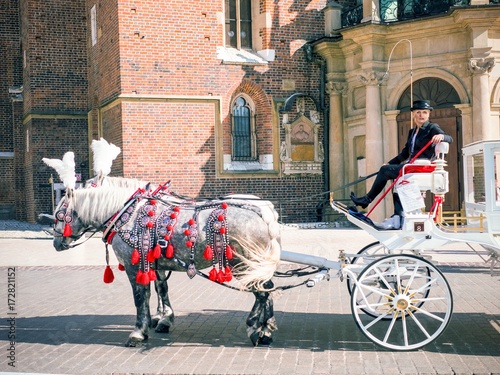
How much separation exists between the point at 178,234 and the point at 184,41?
1357 centimetres

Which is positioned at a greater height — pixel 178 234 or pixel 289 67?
pixel 289 67

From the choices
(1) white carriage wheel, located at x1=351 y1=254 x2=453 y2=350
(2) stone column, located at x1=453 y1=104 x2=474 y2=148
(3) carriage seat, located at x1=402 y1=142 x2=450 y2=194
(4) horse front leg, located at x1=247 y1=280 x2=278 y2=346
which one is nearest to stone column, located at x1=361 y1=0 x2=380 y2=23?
(2) stone column, located at x1=453 y1=104 x2=474 y2=148

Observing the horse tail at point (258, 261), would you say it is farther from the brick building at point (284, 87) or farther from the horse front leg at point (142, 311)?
the brick building at point (284, 87)

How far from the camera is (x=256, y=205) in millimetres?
7000

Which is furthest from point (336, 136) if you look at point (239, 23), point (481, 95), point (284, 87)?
point (481, 95)

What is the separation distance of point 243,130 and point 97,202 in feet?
45.4

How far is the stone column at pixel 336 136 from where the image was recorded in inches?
824

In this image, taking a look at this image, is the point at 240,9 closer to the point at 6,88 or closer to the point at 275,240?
the point at 6,88

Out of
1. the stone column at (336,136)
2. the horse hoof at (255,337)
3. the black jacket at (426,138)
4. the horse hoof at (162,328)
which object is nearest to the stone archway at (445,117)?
the stone column at (336,136)

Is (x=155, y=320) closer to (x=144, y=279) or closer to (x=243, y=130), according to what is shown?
(x=144, y=279)

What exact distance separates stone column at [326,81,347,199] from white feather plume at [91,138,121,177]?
14115mm

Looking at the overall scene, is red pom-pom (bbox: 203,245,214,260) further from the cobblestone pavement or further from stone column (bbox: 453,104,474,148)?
stone column (bbox: 453,104,474,148)

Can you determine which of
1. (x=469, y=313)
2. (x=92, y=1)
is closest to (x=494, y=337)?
(x=469, y=313)

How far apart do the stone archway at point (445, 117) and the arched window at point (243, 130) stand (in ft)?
14.4
